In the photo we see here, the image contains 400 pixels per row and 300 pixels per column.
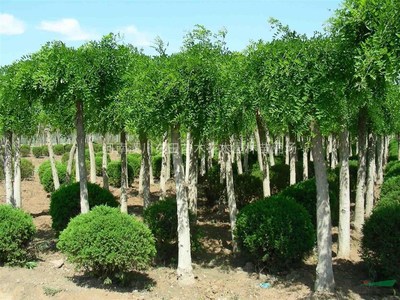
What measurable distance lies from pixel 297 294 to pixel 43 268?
4.75m

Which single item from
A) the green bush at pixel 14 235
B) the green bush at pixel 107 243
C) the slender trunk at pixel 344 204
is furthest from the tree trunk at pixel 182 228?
the slender trunk at pixel 344 204

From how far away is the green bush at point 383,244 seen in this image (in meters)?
6.91

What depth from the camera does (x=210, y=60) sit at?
728cm

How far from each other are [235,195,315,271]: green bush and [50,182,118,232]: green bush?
3.56 meters

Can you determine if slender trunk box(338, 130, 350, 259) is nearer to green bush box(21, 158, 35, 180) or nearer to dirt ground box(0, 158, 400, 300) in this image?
dirt ground box(0, 158, 400, 300)

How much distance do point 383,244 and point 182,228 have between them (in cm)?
342

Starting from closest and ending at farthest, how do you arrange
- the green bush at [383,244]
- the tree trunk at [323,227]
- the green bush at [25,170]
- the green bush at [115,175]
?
1. the tree trunk at [323,227]
2. the green bush at [383,244]
3. the green bush at [115,175]
4. the green bush at [25,170]

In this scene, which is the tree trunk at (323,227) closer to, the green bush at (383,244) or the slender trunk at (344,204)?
the green bush at (383,244)

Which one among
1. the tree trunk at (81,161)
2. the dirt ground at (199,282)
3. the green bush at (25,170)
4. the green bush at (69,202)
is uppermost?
the tree trunk at (81,161)

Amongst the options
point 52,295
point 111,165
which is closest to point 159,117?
point 52,295

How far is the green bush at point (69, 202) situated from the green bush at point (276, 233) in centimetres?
356

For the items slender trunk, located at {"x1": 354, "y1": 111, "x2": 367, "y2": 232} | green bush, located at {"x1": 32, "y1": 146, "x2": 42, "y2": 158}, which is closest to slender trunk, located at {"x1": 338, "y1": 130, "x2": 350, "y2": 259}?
slender trunk, located at {"x1": 354, "y1": 111, "x2": 367, "y2": 232}

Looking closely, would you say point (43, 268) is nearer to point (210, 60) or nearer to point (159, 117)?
point (159, 117)

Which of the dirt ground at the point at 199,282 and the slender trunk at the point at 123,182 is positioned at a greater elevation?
the slender trunk at the point at 123,182
